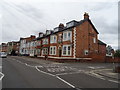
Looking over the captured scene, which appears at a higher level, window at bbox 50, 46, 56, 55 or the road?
window at bbox 50, 46, 56, 55

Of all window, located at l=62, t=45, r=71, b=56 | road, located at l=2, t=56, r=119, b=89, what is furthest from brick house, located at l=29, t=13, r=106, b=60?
road, located at l=2, t=56, r=119, b=89

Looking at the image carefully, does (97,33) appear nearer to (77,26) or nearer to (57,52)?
(77,26)

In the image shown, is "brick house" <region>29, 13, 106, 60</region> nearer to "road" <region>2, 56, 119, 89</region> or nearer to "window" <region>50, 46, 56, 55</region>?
"window" <region>50, 46, 56, 55</region>

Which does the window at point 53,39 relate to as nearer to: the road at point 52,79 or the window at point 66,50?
the window at point 66,50

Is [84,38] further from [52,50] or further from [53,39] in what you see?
[52,50]

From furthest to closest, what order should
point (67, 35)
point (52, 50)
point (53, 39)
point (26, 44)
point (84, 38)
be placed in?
point (26, 44), point (53, 39), point (52, 50), point (67, 35), point (84, 38)

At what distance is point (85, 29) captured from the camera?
105 ft

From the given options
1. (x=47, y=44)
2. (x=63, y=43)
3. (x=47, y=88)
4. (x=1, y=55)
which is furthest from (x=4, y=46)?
(x=47, y=88)

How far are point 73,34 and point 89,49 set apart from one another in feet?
17.5

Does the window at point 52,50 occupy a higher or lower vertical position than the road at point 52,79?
higher

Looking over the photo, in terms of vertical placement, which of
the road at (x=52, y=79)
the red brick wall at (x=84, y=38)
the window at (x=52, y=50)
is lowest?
the road at (x=52, y=79)

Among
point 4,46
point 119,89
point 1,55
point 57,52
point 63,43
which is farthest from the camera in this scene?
point 4,46

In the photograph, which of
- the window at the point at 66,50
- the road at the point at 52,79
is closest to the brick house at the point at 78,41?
the window at the point at 66,50

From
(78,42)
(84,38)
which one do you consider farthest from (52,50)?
(84,38)
